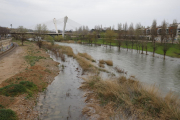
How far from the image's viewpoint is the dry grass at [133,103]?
307 inches

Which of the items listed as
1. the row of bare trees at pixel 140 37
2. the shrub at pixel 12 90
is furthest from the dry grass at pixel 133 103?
the row of bare trees at pixel 140 37

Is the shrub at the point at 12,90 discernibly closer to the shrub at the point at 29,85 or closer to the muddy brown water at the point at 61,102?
the shrub at the point at 29,85

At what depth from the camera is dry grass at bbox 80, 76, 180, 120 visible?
7.81m

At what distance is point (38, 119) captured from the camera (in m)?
8.03

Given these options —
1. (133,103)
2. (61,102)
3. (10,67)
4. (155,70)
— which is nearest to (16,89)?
(61,102)

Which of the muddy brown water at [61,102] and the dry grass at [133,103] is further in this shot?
the muddy brown water at [61,102]

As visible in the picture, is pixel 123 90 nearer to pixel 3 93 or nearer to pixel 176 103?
pixel 176 103

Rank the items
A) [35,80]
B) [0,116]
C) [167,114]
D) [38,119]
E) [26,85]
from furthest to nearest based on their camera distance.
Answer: [35,80] → [26,85] → [38,119] → [167,114] → [0,116]

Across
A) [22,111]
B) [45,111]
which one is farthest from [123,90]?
[22,111]

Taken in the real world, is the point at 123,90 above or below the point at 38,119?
above

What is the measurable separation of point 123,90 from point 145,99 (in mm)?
1697

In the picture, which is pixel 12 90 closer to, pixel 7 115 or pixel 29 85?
pixel 29 85

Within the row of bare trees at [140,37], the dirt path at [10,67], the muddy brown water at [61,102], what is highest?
the row of bare trees at [140,37]

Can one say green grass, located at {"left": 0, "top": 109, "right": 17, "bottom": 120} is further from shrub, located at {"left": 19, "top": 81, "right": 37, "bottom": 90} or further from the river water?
the river water
